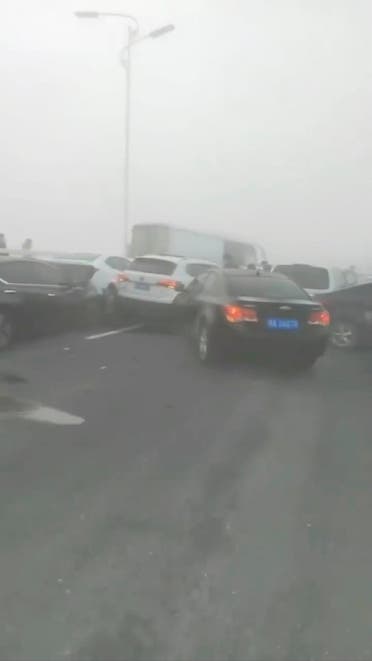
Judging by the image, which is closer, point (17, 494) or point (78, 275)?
point (17, 494)

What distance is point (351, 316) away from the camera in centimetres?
1024

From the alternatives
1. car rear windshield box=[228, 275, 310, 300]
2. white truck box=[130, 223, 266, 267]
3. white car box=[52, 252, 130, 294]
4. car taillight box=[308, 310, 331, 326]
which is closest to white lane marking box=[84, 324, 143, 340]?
white car box=[52, 252, 130, 294]

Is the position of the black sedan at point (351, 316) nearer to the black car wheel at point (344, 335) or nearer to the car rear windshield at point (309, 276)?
the black car wheel at point (344, 335)

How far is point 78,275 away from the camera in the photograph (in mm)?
12203

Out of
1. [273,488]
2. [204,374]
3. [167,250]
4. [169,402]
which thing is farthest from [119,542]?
[167,250]

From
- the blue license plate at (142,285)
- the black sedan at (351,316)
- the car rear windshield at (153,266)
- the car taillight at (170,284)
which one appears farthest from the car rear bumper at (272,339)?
the car rear windshield at (153,266)

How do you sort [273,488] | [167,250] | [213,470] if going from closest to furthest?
1. [273,488]
2. [213,470]
3. [167,250]

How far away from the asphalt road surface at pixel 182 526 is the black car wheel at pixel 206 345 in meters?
1.48

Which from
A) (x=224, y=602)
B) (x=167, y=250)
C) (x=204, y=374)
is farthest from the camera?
(x=167, y=250)

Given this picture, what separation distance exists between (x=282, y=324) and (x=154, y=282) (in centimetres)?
445

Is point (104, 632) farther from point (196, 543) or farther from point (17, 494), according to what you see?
point (17, 494)

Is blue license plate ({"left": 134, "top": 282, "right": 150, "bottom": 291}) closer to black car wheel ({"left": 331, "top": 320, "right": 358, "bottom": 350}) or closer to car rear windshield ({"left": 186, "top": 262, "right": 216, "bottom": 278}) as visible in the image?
car rear windshield ({"left": 186, "top": 262, "right": 216, "bottom": 278})

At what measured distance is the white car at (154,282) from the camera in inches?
467

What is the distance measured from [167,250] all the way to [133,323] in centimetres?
823
